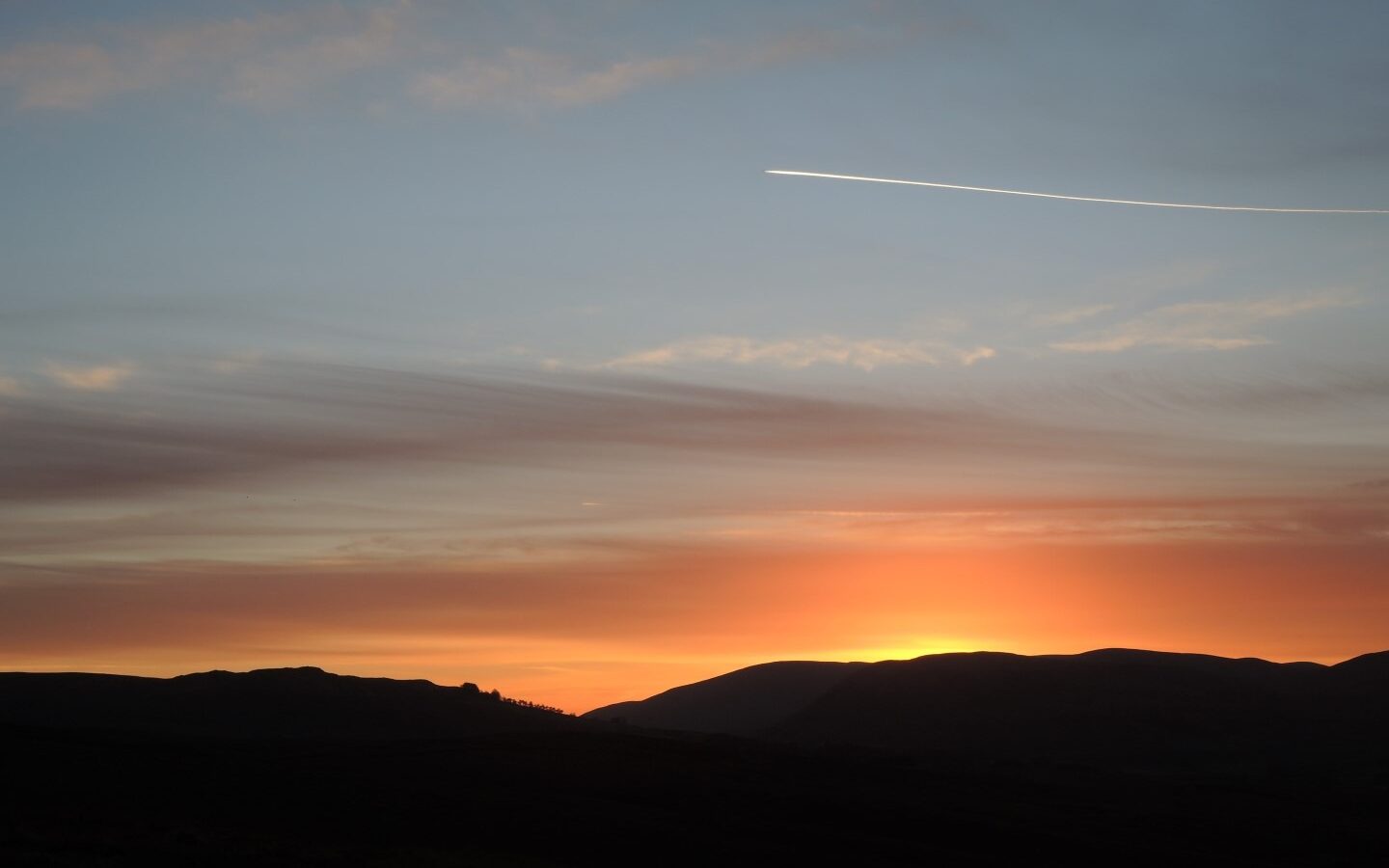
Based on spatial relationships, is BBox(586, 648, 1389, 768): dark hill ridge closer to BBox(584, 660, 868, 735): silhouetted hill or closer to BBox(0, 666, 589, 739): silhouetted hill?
BBox(584, 660, 868, 735): silhouetted hill

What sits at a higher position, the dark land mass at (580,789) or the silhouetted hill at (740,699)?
the silhouetted hill at (740,699)

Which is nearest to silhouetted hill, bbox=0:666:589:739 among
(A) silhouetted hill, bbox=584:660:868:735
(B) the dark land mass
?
(B) the dark land mass

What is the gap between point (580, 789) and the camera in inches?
1580

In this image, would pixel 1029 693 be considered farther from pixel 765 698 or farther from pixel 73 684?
pixel 73 684

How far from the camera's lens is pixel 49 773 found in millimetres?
36344

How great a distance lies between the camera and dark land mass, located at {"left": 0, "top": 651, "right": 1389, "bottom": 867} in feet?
101

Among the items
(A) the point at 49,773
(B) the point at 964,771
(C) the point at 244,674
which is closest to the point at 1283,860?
(B) the point at 964,771

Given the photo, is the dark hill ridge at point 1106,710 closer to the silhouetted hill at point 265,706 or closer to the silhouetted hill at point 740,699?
the silhouetted hill at point 740,699

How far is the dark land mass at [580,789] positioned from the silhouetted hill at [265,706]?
188mm

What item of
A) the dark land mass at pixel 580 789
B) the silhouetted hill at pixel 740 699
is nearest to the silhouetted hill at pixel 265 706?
the dark land mass at pixel 580 789

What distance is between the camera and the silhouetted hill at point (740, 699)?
120500 mm

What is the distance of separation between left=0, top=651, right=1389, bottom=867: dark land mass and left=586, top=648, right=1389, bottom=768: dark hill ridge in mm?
579

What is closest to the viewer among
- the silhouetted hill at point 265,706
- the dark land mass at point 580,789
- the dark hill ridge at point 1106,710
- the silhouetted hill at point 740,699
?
the dark land mass at point 580,789

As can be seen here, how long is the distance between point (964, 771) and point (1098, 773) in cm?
864
